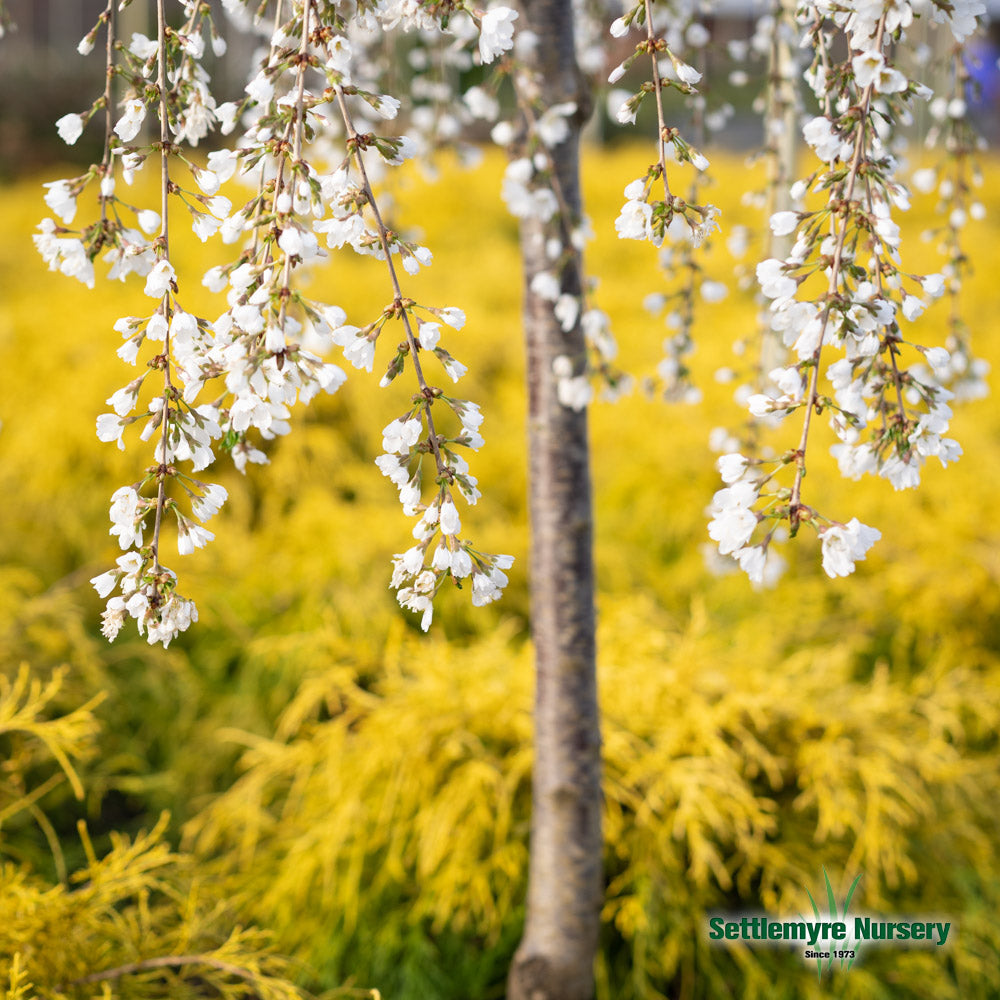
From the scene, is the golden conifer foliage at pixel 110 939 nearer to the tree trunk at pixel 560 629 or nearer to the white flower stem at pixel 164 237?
the tree trunk at pixel 560 629

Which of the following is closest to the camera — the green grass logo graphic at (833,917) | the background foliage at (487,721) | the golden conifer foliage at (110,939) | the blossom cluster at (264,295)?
the blossom cluster at (264,295)

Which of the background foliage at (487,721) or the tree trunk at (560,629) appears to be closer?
the tree trunk at (560,629)

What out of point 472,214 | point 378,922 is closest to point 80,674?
→ point 378,922

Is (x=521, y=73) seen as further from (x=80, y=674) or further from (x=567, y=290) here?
(x=80, y=674)

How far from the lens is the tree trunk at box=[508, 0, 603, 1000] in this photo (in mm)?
1131

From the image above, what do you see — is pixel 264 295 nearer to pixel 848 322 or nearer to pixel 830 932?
pixel 848 322

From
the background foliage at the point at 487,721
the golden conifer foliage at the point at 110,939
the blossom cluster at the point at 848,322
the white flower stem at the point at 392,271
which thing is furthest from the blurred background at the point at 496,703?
the white flower stem at the point at 392,271

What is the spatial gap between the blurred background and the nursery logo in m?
0.03

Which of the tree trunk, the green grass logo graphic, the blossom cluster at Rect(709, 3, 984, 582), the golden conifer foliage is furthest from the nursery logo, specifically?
the blossom cluster at Rect(709, 3, 984, 582)

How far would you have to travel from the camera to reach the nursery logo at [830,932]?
1394mm

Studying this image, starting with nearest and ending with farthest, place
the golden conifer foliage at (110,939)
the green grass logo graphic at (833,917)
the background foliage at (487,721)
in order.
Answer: the golden conifer foliage at (110,939) < the green grass logo graphic at (833,917) < the background foliage at (487,721)

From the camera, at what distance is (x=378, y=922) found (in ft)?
5.14

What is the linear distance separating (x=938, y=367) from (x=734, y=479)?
221mm

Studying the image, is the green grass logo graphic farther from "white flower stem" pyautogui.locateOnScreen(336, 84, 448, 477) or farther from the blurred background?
"white flower stem" pyautogui.locateOnScreen(336, 84, 448, 477)
